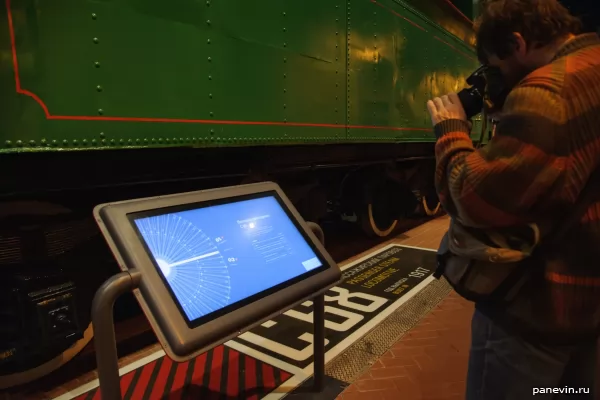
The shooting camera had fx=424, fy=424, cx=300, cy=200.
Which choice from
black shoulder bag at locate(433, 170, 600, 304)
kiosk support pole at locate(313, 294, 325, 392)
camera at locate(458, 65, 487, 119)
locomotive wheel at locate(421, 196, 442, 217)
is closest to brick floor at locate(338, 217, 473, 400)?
kiosk support pole at locate(313, 294, 325, 392)

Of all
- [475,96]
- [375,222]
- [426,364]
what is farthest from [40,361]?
[375,222]

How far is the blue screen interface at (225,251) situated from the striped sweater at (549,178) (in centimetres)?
79

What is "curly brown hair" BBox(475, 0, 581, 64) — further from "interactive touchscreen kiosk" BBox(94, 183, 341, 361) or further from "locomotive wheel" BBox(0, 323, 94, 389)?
"locomotive wheel" BBox(0, 323, 94, 389)

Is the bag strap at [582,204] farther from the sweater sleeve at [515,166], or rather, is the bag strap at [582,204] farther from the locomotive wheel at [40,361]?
the locomotive wheel at [40,361]

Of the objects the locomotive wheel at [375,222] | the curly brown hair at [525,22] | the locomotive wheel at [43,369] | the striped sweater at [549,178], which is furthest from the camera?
the locomotive wheel at [375,222]

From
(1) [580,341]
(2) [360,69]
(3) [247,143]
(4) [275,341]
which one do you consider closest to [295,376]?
(4) [275,341]

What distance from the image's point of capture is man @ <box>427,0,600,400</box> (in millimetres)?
1114

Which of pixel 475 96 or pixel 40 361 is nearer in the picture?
pixel 475 96

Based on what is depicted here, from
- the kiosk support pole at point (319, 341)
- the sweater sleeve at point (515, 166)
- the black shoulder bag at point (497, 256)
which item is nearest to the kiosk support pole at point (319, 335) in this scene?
the kiosk support pole at point (319, 341)

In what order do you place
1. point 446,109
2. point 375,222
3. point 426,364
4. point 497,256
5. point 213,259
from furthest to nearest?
1. point 375,222
2. point 426,364
3. point 213,259
4. point 446,109
5. point 497,256

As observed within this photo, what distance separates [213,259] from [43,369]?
165cm

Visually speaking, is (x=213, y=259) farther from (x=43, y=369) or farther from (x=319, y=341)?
(x=43, y=369)

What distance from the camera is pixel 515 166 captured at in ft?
3.71

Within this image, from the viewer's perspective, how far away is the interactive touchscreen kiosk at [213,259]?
134 centimetres
